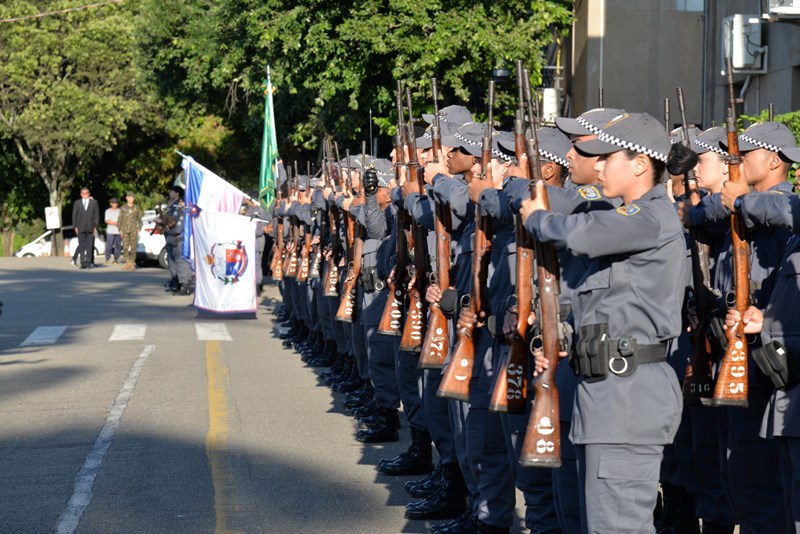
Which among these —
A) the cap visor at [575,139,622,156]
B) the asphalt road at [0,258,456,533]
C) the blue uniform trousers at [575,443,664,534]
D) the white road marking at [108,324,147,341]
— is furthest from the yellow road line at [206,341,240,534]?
the cap visor at [575,139,622,156]

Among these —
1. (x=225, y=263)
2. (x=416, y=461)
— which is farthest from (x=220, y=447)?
(x=225, y=263)

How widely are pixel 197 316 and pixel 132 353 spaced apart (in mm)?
4763

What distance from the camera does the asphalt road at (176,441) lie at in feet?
23.6

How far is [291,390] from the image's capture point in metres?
12.1

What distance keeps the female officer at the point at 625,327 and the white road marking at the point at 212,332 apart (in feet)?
39.2

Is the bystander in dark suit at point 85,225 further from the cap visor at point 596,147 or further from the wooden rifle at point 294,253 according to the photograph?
the cap visor at point 596,147

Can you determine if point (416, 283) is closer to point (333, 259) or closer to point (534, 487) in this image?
point (534, 487)

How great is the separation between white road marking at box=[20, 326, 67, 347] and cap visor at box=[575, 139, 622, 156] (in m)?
12.0

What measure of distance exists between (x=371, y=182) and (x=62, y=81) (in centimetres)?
3824

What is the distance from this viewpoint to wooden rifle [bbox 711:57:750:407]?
5.42m

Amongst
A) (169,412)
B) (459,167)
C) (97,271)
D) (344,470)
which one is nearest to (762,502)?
(459,167)

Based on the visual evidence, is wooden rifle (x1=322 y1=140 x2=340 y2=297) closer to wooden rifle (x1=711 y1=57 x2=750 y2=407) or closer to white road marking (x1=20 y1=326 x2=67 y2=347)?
white road marking (x1=20 y1=326 x2=67 y2=347)

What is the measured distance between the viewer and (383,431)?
31.1 feet

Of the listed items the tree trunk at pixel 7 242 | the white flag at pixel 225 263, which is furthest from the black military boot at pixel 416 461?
the tree trunk at pixel 7 242
